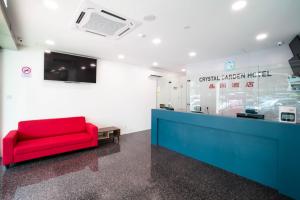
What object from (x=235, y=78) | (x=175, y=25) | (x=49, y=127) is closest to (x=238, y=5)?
(x=175, y=25)

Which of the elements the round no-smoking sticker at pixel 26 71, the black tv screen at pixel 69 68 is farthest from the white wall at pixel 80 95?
the black tv screen at pixel 69 68

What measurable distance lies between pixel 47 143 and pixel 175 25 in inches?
149

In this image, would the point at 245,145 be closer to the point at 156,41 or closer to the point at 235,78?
the point at 235,78

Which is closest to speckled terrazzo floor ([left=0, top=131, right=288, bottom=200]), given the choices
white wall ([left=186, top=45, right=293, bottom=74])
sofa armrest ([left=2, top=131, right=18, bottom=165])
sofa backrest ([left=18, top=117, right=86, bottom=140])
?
sofa armrest ([left=2, top=131, right=18, bottom=165])

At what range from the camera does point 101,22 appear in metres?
2.40

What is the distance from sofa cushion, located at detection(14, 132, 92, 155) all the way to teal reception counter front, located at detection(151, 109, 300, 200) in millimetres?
2468

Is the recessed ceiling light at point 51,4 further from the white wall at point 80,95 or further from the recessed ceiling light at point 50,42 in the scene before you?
the white wall at point 80,95

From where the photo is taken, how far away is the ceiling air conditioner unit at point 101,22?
2.07m

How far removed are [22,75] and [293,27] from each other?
6131mm

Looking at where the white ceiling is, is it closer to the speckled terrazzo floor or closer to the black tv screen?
the black tv screen

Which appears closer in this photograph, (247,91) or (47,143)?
(47,143)

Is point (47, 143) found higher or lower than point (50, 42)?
lower

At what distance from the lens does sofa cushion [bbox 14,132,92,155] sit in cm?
297

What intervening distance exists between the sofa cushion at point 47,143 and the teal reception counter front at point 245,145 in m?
2.47
